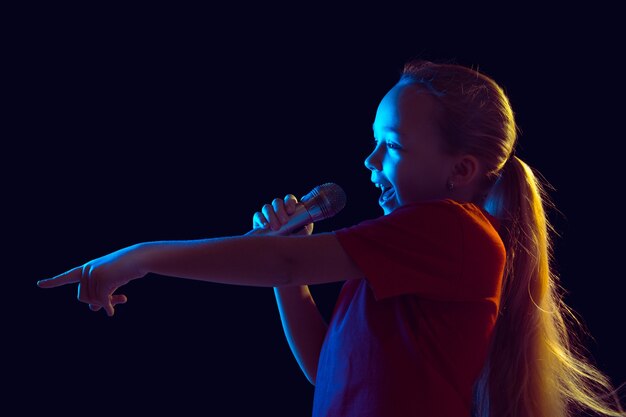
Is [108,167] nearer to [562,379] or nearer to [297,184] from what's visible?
[297,184]

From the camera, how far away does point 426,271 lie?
3.23ft

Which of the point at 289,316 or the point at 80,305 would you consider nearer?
the point at 289,316

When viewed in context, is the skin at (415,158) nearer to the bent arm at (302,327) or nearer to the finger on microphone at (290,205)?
the finger on microphone at (290,205)

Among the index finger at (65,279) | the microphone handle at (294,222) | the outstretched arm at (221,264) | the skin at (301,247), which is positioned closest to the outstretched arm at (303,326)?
the microphone handle at (294,222)

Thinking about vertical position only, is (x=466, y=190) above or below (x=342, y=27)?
below

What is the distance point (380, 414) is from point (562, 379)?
495mm

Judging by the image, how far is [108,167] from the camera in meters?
1.73

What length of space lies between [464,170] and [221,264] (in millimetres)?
461

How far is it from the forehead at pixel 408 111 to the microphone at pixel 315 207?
14cm

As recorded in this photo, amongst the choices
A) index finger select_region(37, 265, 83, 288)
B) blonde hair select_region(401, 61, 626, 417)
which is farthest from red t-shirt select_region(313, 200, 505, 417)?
A: index finger select_region(37, 265, 83, 288)

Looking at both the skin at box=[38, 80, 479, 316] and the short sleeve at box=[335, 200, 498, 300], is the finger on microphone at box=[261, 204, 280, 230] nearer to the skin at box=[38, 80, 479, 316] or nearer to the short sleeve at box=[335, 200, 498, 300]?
the skin at box=[38, 80, 479, 316]

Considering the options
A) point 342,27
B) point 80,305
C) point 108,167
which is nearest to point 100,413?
point 80,305

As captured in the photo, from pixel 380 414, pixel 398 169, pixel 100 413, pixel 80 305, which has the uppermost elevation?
pixel 398 169

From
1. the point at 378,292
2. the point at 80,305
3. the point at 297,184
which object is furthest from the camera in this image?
the point at 297,184
